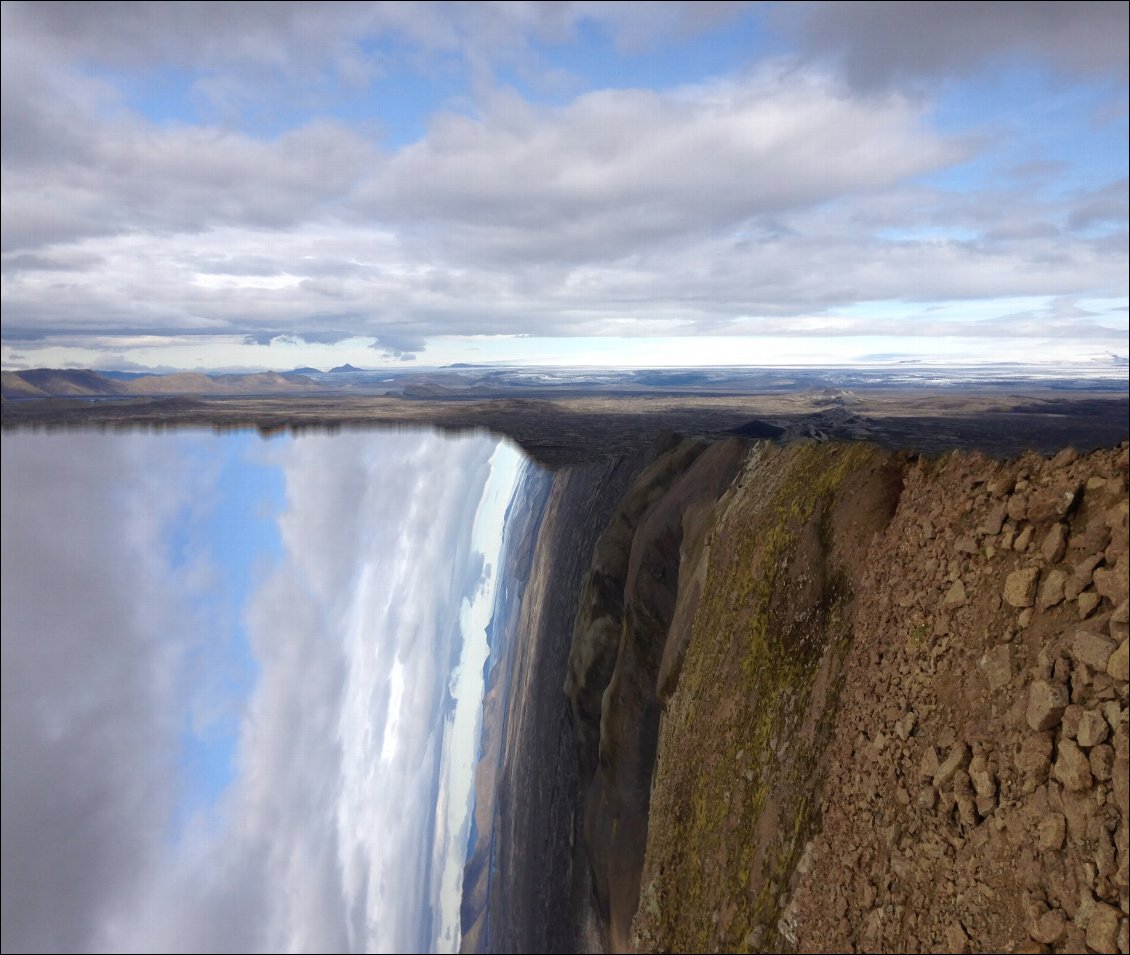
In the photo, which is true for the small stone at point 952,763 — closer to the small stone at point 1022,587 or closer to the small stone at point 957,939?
the small stone at point 957,939

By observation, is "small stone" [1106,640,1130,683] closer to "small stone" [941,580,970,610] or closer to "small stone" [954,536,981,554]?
"small stone" [941,580,970,610]

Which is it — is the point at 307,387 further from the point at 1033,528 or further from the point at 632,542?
the point at 1033,528

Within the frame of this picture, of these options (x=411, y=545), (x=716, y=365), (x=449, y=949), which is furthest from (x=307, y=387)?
(x=449, y=949)

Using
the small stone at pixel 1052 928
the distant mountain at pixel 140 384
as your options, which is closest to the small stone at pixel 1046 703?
the small stone at pixel 1052 928

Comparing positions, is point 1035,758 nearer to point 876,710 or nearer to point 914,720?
point 914,720

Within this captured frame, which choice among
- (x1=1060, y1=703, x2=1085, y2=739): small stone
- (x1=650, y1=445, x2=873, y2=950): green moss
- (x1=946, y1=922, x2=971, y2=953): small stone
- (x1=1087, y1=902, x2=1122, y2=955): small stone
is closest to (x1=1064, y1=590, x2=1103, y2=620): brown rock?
(x1=1060, y1=703, x2=1085, y2=739): small stone

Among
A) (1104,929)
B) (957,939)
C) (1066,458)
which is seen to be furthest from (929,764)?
(1066,458)
